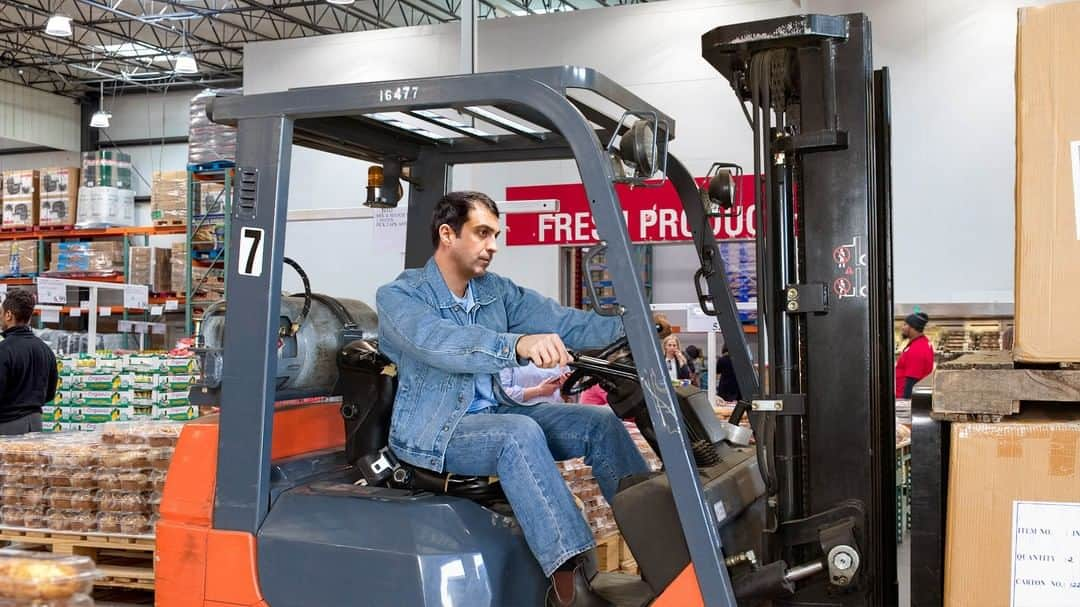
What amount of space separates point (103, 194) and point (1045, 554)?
52.6ft

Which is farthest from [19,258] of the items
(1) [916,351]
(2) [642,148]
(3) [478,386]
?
(2) [642,148]

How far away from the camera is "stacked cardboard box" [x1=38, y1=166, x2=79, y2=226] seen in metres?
16.9

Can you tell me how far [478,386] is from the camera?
3.81 meters

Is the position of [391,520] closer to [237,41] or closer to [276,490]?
[276,490]

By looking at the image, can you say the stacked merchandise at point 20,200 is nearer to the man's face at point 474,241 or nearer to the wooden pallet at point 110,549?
the wooden pallet at point 110,549

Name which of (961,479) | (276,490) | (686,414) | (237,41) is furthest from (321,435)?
(237,41)

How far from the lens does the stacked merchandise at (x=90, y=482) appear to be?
6555mm

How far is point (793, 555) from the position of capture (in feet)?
10.9

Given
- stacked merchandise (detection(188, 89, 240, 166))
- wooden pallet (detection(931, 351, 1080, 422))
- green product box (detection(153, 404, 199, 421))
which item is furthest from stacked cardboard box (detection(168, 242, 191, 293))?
wooden pallet (detection(931, 351, 1080, 422))

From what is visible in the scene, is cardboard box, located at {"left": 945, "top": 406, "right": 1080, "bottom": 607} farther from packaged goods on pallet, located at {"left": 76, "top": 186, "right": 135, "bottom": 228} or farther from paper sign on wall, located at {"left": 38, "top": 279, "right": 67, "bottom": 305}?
packaged goods on pallet, located at {"left": 76, "top": 186, "right": 135, "bottom": 228}

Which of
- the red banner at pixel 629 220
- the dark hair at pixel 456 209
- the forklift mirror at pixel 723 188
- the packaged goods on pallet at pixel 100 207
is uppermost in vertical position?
the packaged goods on pallet at pixel 100 207

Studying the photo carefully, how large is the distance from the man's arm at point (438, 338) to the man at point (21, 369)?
5651mm

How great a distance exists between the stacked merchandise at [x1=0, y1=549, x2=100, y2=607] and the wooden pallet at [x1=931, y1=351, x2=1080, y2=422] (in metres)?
1.81

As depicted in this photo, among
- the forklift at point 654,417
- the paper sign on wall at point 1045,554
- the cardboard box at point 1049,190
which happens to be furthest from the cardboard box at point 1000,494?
the forklift at point 654,417
